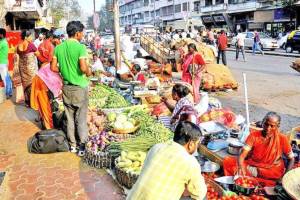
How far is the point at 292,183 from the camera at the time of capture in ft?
12.7

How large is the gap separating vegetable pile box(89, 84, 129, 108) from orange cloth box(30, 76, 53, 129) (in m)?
1.11

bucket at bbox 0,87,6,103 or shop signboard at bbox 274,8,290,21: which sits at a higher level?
shop signboard at bbox 274,8,290,21

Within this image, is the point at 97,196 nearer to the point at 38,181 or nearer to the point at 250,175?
the point at 38,181

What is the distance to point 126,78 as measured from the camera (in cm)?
1080

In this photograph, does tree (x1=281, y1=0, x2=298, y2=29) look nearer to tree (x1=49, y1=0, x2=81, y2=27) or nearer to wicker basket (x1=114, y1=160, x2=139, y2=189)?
tree (x1=49, y1=0, x2=81, y2=27)

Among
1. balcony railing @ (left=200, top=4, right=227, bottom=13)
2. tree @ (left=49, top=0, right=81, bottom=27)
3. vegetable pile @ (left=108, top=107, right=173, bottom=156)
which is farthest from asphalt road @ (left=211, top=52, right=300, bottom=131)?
balcony railing @ (left=200, top=4, right=227, bottom=13)

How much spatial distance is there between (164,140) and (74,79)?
67.4 inches

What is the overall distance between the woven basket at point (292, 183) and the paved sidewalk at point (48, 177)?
75.0 inches

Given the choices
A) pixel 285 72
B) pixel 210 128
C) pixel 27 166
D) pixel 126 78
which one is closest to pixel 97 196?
pixel 27 166

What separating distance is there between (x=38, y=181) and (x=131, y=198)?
253 cm

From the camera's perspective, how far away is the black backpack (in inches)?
224

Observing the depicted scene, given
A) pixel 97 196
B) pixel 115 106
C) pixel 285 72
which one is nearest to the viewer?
pixel 97 196

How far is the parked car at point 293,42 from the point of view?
79.9 feet

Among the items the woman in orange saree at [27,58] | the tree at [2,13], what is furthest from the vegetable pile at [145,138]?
the tree at [2,13]
